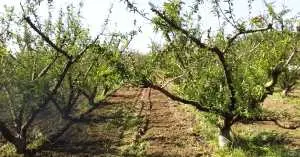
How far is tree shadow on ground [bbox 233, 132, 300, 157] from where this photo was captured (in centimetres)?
1231

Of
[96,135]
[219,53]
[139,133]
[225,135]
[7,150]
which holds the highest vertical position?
[219,53]

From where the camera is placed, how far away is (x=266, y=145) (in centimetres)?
1318

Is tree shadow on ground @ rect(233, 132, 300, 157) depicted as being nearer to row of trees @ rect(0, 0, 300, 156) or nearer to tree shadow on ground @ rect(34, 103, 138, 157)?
row of trees @ rect(0, 0, 300, 156)

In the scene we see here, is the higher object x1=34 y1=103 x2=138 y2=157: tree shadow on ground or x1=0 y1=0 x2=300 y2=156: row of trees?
x1=0 y1=0 x2=300 y2=156: row of trees

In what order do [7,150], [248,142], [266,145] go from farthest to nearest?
1. [7,150]
2. [248,142]
3. [266,145]

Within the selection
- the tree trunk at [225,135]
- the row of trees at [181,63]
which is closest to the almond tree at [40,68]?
the row of trees at [181,63]

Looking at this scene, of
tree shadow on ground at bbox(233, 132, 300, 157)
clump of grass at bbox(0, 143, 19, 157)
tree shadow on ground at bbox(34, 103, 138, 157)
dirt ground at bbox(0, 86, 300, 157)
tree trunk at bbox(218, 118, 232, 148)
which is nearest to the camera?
tree shadow on ground at bbox(233, 132, 300, 157)

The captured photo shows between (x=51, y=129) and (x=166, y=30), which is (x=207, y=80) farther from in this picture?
(x=51, y=129)

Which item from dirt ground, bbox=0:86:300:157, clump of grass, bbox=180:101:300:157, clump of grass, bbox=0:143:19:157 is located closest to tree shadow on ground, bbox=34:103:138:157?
dirt ground, bbox=0:86:300:157

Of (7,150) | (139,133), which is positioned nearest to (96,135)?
(139,133)

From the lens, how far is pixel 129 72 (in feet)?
38.6

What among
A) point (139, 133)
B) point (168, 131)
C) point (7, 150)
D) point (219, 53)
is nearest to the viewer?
point (219, 53)

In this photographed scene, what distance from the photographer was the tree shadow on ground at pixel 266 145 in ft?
40.4

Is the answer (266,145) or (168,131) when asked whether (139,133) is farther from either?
(266,145)
